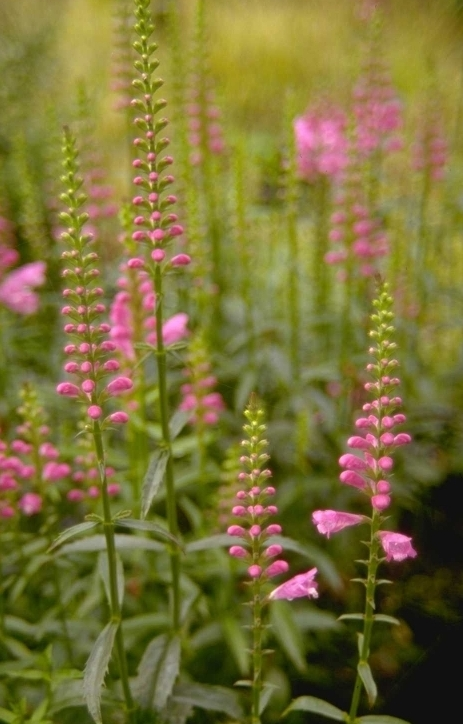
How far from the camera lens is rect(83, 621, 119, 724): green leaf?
6.27 ft

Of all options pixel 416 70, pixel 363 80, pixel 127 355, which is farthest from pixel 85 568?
pixel 416 70

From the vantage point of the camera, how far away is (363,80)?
4152mm

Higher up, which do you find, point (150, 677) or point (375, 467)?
point (375, 467)

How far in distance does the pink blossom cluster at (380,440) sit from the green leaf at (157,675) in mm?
801

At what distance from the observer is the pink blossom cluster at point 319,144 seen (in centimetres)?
436

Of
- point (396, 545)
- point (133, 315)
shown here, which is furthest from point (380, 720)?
point (133, 315)

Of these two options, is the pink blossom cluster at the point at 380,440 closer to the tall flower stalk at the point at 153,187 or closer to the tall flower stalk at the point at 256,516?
the tall flower stalk at the point at 256,516

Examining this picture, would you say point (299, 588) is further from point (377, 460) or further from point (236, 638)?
point (236, 638)

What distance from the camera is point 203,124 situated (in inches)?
169

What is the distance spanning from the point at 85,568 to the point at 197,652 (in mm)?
701

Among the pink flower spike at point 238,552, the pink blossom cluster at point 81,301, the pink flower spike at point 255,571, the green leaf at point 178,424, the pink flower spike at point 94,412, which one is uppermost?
the pink blossom cluster at point 81,301

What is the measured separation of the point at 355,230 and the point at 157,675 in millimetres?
2670

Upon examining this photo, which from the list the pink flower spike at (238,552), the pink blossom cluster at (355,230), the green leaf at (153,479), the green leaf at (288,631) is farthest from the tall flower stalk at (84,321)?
the pink blossom cluster at (355,230)

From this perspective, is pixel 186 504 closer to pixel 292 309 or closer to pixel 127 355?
pixel 127 355
